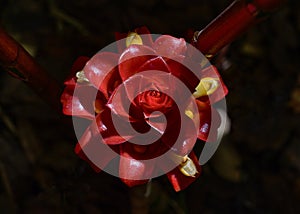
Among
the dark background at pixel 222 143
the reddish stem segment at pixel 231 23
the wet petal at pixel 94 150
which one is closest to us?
the reddish stem segment at pixel 231 23

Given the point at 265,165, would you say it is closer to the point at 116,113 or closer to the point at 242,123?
the point at 242,123

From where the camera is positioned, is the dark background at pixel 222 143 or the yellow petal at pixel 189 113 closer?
the yellow petal at pixel 189 113

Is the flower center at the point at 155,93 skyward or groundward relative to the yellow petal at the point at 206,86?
skyward

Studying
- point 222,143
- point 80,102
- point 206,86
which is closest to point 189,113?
point 206,86

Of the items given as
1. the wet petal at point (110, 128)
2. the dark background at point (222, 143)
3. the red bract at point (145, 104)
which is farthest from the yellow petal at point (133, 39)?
the dark background at point (222, 143)

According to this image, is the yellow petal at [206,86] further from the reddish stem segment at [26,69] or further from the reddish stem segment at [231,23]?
the reddish stem segment at [26,69]

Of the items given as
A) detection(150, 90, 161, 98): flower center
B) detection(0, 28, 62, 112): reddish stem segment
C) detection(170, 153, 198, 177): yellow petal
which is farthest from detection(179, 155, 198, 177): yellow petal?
detection(0, 28, 62, 112): reddish stem segment

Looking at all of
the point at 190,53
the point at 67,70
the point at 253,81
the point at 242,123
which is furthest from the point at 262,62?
the point at 190,53
